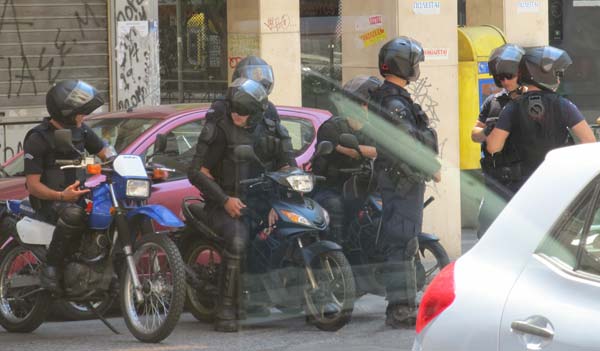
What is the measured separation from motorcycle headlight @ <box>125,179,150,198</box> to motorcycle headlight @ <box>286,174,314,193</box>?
855mm

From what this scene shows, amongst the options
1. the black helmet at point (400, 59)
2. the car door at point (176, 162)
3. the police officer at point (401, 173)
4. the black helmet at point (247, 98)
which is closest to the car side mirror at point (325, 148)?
the police officer at point (401, 173)

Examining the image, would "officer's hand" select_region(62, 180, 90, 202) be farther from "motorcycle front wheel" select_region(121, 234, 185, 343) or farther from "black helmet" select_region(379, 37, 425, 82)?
"black helmet" select_region(379, 37, 425, 82)

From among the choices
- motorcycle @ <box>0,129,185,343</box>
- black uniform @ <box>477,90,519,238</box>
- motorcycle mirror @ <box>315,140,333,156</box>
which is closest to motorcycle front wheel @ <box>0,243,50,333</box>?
motorcycle @ <box>0,129,185,343</box>

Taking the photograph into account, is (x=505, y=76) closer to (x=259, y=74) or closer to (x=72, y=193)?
(x=259, y=74)

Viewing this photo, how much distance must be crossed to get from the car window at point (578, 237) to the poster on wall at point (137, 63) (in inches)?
389

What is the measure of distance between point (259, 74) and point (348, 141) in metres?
1.02

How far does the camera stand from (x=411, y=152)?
28.9 ft

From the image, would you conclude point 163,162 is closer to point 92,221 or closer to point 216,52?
point 92,221

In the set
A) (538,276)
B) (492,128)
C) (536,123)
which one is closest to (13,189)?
(492,128)

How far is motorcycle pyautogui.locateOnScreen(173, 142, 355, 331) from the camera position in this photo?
28.1 feet

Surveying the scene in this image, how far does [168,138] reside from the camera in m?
9.88

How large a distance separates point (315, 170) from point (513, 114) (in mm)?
1551

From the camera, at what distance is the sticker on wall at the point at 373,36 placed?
12.9m

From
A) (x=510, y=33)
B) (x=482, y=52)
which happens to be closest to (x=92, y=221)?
(x=482, y=52)
